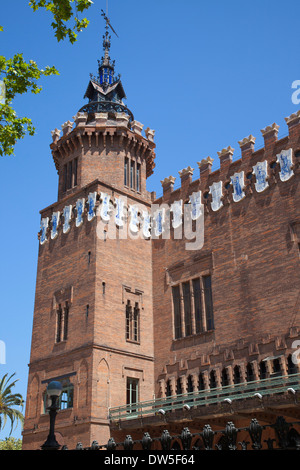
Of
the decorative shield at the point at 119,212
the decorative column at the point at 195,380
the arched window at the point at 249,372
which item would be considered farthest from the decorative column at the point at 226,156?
the decorative column at the point at 195,380

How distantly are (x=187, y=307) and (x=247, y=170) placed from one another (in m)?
8.18

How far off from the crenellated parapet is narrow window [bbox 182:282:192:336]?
1015 centimetres

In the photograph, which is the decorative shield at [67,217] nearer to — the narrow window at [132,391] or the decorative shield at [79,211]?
the decorative shield at [79,211]

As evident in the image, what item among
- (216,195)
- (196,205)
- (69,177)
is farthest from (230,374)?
(69,177)

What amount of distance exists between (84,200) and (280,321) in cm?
1385

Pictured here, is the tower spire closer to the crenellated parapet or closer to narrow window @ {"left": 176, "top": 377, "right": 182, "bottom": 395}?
the crenellated parapet

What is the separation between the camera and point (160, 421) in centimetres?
2417

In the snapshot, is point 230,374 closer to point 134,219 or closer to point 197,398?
point 197,398

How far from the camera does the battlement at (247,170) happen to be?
26.0 metres

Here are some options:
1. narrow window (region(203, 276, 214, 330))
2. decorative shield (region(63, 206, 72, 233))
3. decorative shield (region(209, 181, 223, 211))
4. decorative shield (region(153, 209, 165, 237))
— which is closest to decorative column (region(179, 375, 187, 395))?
narrow window (region(203, 276, 214, 330))

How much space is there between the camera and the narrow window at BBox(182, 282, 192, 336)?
28.3 meters
